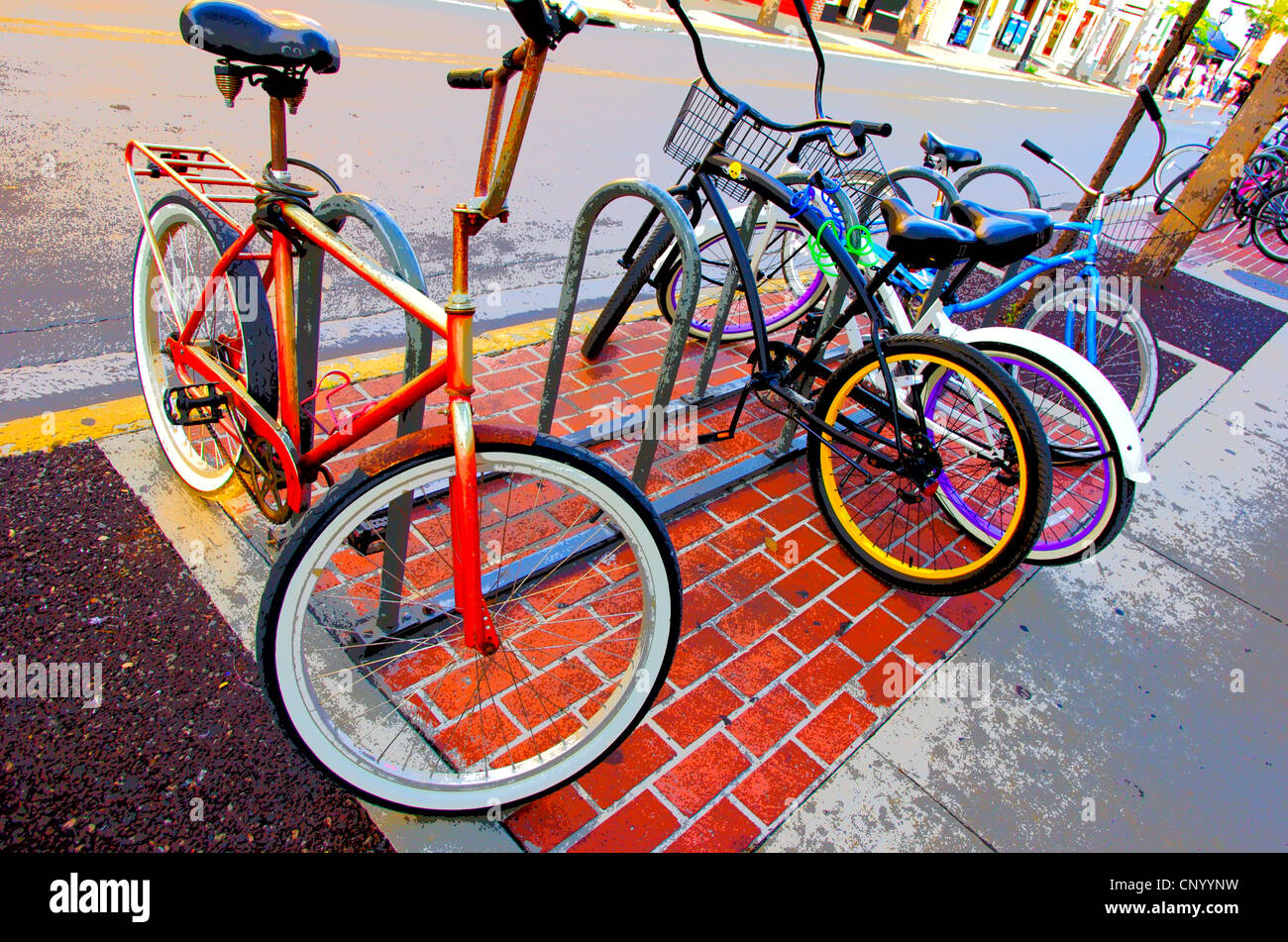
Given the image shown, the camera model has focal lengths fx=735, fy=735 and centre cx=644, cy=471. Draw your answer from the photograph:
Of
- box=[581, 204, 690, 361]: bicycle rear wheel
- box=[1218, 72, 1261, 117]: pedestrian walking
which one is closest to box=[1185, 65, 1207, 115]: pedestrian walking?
box=[1218, 72, 1261, 117]: pedestrian walking

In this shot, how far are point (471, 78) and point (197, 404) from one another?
1302 millimetres

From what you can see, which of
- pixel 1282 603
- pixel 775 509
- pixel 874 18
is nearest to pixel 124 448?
pixel 775 509

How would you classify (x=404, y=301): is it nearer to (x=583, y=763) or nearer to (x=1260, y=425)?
(x=583, y=763)

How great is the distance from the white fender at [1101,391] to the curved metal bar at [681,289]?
152cm

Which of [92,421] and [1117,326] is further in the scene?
[1117,326]

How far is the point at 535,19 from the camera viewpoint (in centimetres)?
146

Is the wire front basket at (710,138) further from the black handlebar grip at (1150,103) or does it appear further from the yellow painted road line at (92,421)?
the black handlebar grip at (1150,103)

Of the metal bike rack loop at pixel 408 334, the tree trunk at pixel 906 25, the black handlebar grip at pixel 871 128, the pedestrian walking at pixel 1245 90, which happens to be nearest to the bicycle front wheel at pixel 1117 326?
the black handlebar grip at pixel 871 128

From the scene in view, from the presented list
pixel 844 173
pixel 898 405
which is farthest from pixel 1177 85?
pixel 898 405

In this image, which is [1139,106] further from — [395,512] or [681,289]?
[395,512]

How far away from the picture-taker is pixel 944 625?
2986 millimetres

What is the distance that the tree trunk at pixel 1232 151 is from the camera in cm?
621

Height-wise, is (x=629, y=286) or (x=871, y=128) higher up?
(x=871, y=128)
